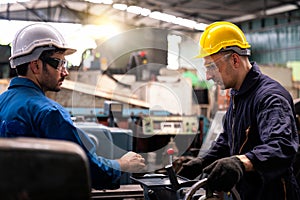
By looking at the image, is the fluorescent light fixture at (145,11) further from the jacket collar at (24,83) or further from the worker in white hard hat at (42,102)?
the jacket collar at (24,83)

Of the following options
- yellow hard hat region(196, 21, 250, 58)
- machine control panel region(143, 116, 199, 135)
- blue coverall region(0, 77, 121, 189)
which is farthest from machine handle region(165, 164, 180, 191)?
machine control panel region(143, 116, 199, 135)

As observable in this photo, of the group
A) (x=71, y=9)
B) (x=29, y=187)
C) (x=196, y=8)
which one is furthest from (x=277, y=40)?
(x=29, y=187)

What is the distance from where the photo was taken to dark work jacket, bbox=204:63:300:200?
149cm

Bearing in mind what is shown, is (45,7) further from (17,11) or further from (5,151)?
(5,151)

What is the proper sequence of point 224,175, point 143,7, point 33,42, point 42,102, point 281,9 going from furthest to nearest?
point 143,7 → point 281,9 → point 33,42 → point 42,102 → point 224,175

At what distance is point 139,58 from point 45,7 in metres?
8.15

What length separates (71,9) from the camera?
43.0ft

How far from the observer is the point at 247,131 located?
1.69 meters

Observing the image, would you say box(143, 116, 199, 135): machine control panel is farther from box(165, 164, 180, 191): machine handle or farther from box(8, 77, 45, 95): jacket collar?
box(8, 77, 45, 95): jacket collar

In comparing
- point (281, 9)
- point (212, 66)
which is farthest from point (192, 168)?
point (281, 9)

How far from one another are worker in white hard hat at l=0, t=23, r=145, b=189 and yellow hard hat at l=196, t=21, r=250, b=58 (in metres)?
0.60

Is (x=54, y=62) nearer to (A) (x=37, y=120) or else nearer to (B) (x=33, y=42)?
(B) (x=33, y=42)

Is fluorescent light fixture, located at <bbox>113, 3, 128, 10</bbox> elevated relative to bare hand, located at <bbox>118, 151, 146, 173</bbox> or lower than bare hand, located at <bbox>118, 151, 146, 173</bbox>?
elevated

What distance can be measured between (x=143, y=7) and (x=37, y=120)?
35.1 feet
